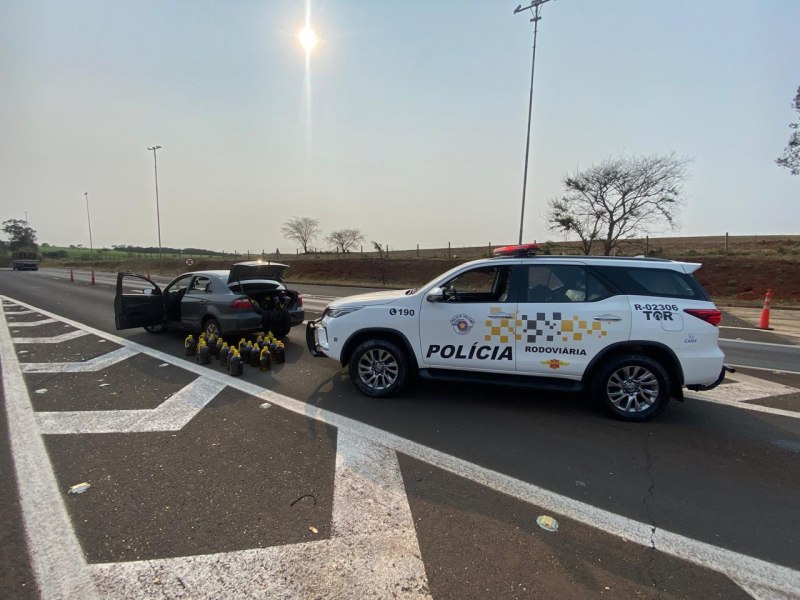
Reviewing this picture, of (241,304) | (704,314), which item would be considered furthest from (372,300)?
(704,314)

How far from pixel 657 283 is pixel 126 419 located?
20.3ft

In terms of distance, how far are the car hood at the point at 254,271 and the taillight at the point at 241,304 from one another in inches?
22.3

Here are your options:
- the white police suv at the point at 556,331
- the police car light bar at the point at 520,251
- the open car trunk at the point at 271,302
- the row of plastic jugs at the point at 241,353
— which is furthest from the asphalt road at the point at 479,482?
the open car trunk at the point at 271,302

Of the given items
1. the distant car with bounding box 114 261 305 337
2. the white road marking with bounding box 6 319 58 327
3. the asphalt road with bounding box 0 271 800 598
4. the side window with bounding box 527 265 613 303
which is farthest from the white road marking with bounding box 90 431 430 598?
the white road marking with bounding box 6 319 58 327

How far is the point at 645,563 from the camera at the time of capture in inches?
100

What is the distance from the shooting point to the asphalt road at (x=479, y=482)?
8.29 feet

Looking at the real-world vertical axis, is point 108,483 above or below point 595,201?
below

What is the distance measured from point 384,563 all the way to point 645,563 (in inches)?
A: 62.1

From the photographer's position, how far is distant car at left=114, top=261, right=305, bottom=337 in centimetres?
786

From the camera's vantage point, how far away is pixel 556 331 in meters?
4.82

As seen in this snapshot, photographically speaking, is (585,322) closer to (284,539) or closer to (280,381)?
(284,539)

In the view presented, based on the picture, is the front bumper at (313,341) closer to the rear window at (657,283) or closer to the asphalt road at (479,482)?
the asphalt road at (479,482)

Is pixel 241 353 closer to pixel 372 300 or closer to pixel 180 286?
pixel 372 300

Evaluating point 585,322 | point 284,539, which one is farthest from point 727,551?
point 284,539
